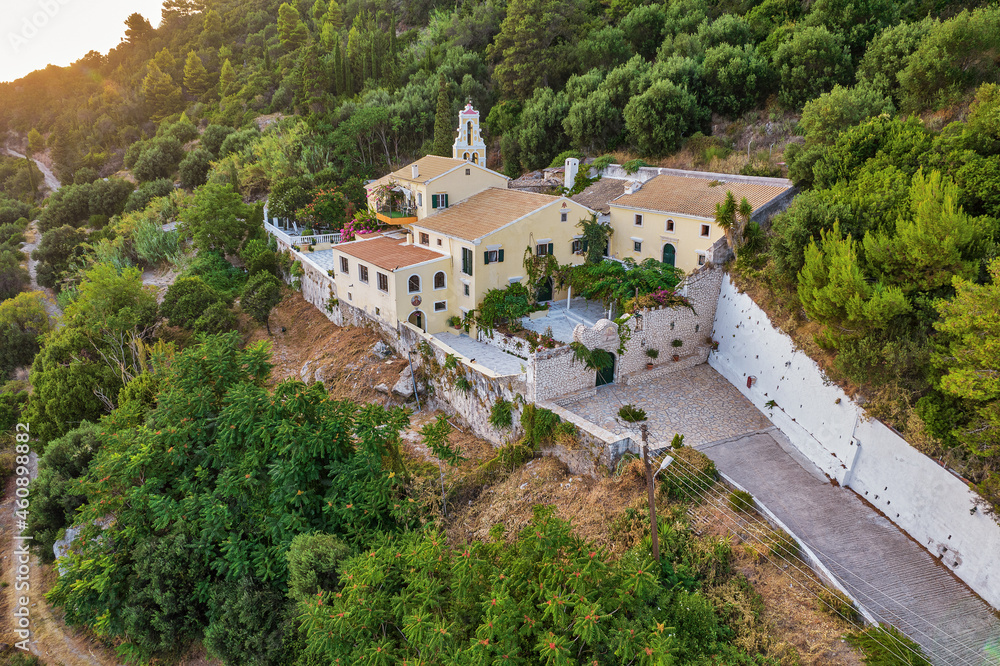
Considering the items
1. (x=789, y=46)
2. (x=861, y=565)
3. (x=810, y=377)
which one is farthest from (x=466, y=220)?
(x=789, y=46)

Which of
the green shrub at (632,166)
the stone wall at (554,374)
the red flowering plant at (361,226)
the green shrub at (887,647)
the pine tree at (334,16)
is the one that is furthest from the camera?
the pine tree at (334,16)

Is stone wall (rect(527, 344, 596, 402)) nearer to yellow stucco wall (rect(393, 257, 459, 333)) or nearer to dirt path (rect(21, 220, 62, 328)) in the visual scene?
yellow stucco wall (rect(393, 257, 459, 333))

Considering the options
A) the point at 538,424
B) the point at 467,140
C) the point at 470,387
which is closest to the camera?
the point at 538,424

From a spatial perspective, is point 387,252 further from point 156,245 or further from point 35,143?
point 35,143

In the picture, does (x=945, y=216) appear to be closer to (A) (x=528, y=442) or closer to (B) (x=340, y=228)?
(A) (x=528, y=442)

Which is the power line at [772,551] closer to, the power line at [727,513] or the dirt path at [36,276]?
the power line at [727,513]

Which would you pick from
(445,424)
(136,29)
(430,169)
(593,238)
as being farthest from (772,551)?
(136,29)

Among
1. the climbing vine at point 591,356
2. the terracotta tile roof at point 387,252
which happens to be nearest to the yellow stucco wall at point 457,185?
the terracotta tile roof at point 387,252
